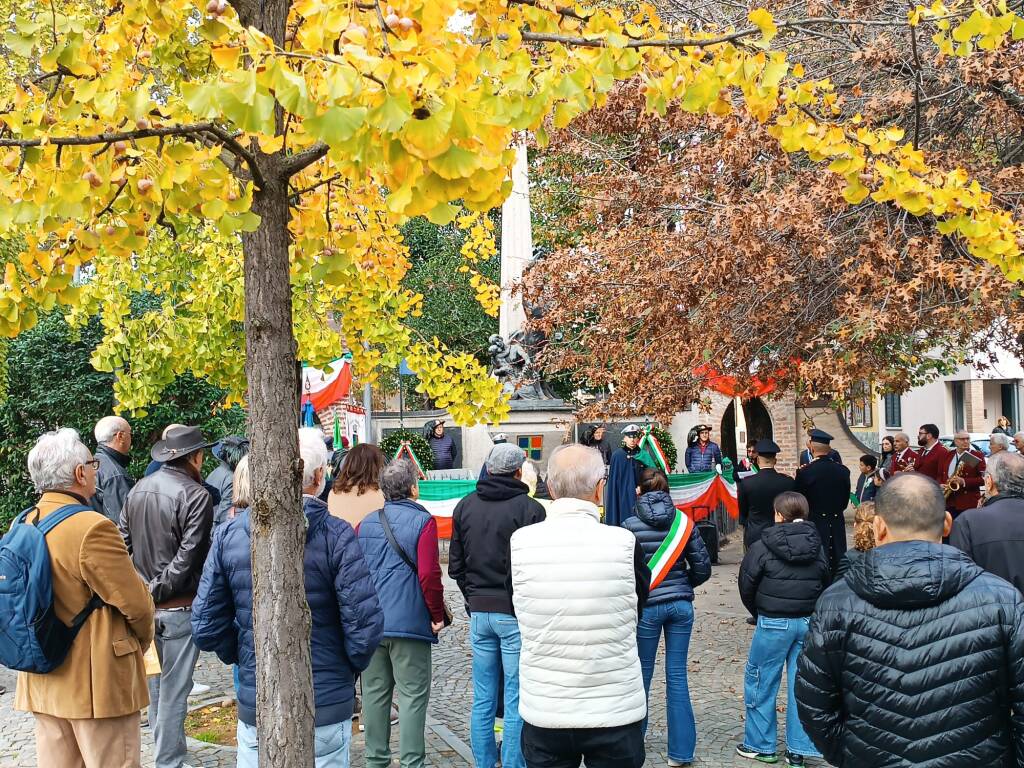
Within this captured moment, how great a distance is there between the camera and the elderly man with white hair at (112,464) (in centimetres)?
678

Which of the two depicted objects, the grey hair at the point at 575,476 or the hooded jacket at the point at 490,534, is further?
the hooded jacket at the point at 490,534

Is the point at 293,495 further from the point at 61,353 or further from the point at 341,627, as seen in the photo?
the point at 61,353

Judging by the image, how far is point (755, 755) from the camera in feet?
19.1

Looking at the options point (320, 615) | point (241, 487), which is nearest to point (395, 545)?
point (241, 487)

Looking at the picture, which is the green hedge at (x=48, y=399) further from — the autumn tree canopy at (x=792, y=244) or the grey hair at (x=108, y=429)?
the autumn tree canopy at (x=792, y=244)

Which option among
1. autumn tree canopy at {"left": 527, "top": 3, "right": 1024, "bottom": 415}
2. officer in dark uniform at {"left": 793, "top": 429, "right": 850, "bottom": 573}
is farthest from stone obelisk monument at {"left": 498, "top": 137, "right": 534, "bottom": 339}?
officer in dark uniform at {"left": 793, "top": 429, "right": 850, "bottom": 573}

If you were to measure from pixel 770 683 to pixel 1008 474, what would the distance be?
5.92 ft

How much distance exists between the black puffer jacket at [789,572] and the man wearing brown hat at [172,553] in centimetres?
315

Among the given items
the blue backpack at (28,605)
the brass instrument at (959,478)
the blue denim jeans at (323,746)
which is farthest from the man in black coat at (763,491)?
the blue backpack at (28,605)

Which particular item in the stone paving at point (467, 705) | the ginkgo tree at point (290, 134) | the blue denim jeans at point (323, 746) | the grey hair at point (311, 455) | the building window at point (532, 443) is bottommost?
the stone paving at point (467, 705)

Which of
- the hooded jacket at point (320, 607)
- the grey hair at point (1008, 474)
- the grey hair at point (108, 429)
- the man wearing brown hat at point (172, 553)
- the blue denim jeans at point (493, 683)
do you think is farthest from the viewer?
the grey hair at point (108, 429)

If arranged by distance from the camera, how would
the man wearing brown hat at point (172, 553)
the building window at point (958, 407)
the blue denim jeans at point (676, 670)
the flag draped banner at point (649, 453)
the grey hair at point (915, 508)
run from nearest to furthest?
1. the grey hair at point (915, 508)
2. the man wearing brown hat at point (172, 553)
3. the blue denim jeans at point (676, 670)
4. the flag draped banner at point (649, 453)
5. the building window at point (958, 407)

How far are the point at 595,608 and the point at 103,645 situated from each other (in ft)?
7.12

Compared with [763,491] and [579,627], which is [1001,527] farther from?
[763,491]
